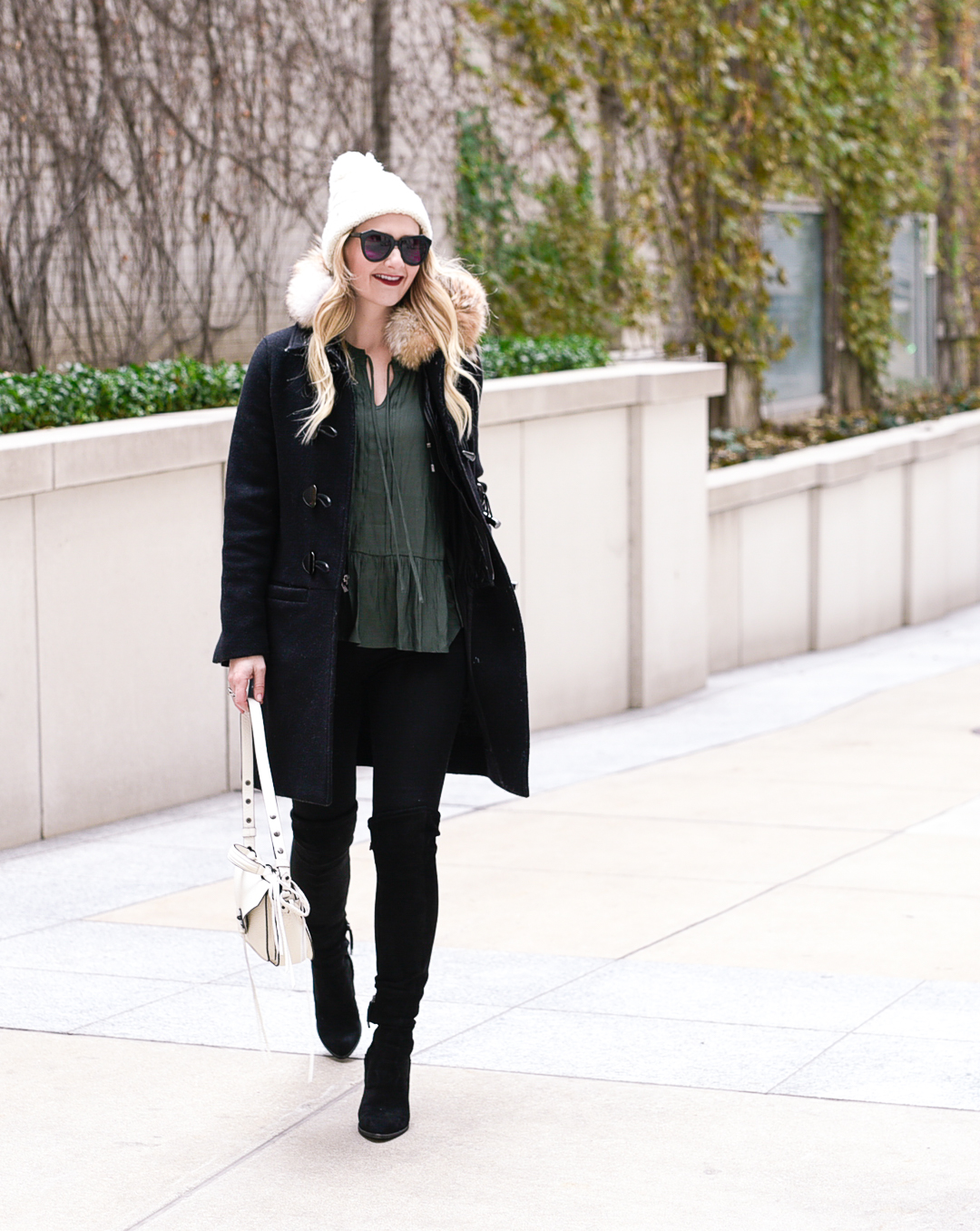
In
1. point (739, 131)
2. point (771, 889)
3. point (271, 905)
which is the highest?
point (739, 131)

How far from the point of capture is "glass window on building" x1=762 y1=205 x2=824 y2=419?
14.8m

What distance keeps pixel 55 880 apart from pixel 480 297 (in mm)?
2627

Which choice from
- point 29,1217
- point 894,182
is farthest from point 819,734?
point 894,182

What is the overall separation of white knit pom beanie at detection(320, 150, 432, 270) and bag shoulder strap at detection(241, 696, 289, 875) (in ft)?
3.03

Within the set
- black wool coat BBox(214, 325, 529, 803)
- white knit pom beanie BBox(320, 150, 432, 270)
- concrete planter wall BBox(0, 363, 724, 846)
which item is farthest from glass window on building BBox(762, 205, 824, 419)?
black wool coat BBox(214, 325, 529, 803)

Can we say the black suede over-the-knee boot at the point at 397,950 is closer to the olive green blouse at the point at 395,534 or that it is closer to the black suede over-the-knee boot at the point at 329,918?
the black suede over-the-knee boot at the point at 329,918

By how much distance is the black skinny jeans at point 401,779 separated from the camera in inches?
153

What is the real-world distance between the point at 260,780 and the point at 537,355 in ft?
19.6

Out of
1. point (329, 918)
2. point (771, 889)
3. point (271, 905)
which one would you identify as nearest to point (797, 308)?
point (771, 889)

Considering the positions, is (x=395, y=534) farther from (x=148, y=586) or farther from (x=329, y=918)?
(x=148, y=586)

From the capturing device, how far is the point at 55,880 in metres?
5.91

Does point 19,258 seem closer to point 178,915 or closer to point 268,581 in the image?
point 178,915

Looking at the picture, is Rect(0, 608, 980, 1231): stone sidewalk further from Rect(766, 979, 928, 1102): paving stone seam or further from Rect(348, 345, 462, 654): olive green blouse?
Rect(348, 345, 462, 654): olive green blouse

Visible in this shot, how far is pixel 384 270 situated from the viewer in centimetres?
392
